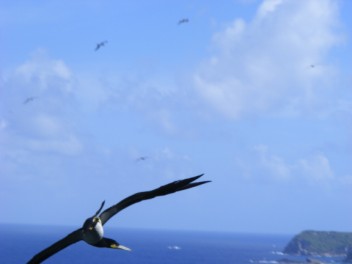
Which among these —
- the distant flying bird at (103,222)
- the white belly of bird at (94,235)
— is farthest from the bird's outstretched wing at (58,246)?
the white belly of bird at (94,235)

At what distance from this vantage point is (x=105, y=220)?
8125mm

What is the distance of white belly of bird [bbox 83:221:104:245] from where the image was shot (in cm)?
783

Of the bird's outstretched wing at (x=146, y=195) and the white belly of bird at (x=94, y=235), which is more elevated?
the bird's outstretched wing at (x=146, y=195)

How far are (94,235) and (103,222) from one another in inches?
7.1

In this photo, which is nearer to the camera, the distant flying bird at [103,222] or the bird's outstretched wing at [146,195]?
the distant flying bird at [103,222]

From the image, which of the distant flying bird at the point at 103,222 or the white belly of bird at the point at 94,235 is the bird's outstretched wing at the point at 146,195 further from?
the white belly of bird at the point at 94,235

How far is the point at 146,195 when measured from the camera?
841 centimetres

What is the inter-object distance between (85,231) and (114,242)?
1.09 feet

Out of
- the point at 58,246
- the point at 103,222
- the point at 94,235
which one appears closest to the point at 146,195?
the point at 103,222

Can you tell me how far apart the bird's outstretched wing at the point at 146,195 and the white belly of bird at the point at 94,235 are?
19cm

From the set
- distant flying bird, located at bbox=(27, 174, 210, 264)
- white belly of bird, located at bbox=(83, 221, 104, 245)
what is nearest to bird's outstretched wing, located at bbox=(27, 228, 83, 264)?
distant flying bird, located at bbox=(27, 174, 210, 264)

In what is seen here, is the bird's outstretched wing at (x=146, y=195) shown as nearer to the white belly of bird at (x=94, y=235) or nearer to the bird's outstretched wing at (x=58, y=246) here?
the white belly of bird at (x=94, y=235)

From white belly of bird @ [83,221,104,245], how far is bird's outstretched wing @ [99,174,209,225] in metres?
0.19

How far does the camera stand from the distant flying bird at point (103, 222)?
309 inches
